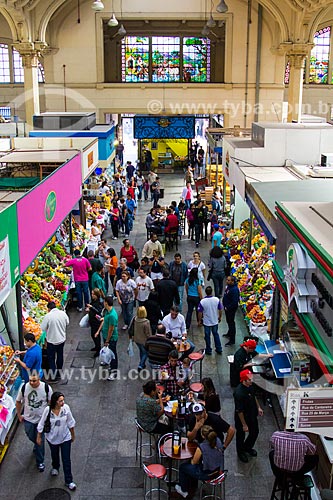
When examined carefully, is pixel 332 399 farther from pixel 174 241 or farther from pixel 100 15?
pixel 100 15

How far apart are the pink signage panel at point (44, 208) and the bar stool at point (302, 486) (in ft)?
15.2

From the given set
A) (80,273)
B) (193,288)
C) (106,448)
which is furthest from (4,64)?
(106,448)

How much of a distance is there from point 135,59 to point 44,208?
61.3 feet

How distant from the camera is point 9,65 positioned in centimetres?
3039

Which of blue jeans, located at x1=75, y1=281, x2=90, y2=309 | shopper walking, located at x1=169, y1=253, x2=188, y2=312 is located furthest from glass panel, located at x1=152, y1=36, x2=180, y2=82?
shopper walking, located at x1=169, y1=253, x2=188, y2=312

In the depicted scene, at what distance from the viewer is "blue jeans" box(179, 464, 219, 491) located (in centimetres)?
674

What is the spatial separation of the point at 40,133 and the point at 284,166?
7.25m

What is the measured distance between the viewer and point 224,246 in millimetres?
16625

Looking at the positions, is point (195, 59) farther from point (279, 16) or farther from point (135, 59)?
point (279, 16)

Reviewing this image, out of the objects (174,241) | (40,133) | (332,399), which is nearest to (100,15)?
(40,133)

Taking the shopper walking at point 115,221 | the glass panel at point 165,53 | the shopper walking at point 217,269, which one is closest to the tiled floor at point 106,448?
the shopper walking at point 217,269

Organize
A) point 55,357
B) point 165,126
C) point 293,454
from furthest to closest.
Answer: point 165,126, point 55,357, point 293,454

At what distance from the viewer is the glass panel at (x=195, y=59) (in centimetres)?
2779

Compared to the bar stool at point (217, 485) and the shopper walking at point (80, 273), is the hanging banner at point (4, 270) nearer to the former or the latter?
the bar stool at point (217, 485)
